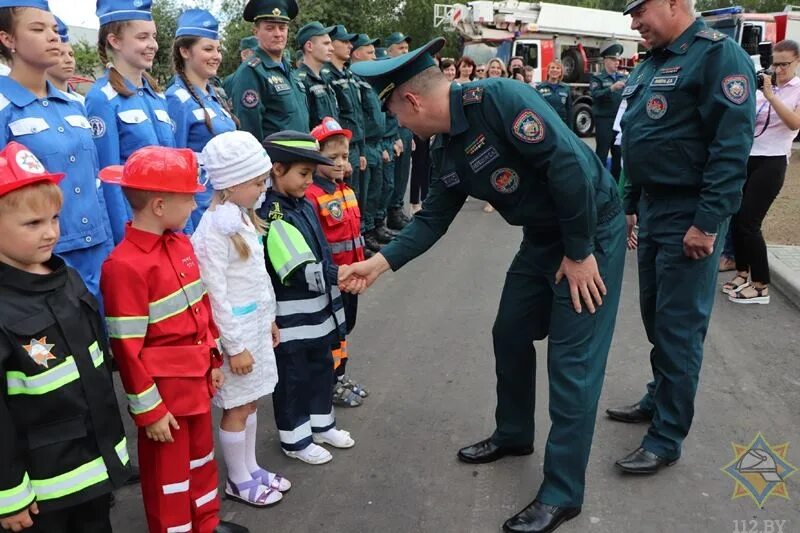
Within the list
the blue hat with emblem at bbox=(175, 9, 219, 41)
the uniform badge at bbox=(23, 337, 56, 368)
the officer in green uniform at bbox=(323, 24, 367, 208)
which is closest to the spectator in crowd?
the officer in green uniform at bbox=(323, 24, 367, 208)

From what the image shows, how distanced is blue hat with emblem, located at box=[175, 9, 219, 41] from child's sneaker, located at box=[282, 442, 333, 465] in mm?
2605

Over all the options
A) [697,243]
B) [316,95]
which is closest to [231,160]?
[697,243]

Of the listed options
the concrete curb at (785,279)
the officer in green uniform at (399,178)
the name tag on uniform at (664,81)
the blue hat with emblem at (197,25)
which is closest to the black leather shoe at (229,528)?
the name tag on uniform at (664,81)

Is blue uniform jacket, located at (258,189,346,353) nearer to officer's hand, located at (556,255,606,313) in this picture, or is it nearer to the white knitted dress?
the white knitted dress

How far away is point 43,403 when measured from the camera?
80.4 inches

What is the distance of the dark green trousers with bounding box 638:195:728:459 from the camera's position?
10.4ft

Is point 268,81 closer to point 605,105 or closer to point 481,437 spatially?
point 481,437

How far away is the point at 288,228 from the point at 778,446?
109 inches

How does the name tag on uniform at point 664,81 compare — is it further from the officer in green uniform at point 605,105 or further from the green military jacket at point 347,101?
the officer in green uniform at point 605,105

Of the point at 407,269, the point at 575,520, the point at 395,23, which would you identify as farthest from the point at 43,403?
the point at 395,23

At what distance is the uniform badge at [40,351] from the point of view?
200 centimetres

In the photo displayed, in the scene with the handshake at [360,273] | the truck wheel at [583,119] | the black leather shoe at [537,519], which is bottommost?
the truck wheel at [583,119]

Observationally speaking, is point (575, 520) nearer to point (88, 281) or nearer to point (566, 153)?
point (566, 153)

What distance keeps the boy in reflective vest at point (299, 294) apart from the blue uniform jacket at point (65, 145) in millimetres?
770
